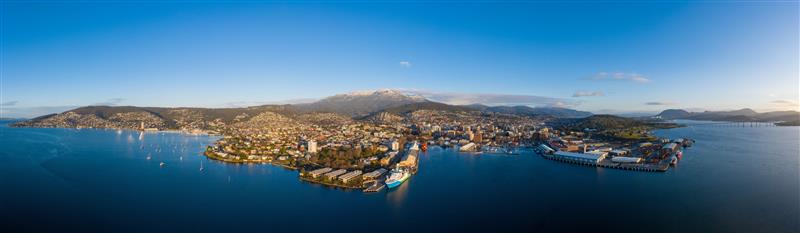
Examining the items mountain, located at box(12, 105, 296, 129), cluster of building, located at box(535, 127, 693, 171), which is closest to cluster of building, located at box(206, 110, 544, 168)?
cluster of building, located at box(535, 127, 693, 171)

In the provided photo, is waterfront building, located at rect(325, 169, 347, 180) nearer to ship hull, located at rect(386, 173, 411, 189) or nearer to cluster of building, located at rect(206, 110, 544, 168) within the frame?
cluster of building, located at rect(206, 110, 544, 168)

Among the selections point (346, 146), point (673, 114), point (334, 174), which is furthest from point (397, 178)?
point (673, 114)

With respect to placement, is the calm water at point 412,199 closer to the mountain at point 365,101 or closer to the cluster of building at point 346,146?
the cluster of building at point 346,146

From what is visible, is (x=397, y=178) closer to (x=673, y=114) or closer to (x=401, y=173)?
(x=401, y=173)

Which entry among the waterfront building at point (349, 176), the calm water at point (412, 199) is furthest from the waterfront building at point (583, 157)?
the waterfront building at point (349, 176)

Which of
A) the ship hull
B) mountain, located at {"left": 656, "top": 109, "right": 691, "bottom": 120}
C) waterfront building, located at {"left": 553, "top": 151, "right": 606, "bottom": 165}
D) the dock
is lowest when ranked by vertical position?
the dock
